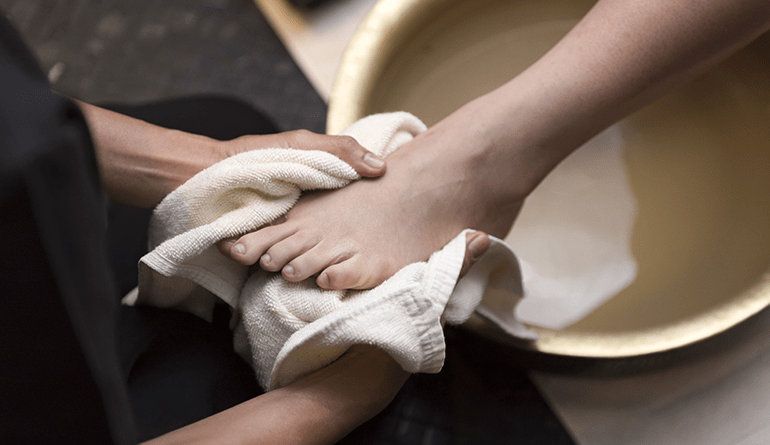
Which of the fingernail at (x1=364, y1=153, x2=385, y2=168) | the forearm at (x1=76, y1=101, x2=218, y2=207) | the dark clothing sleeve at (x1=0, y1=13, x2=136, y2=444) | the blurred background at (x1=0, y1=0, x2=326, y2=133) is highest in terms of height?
the dark clothing sleeve at (x1=0, y1=13, x2=136, y2=444)

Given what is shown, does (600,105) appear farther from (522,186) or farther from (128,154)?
(128,154)

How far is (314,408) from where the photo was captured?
408 mm

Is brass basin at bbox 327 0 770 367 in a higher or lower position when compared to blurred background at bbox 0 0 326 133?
higher

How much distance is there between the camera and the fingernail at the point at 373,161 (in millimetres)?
516

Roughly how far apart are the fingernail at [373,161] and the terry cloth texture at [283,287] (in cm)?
2

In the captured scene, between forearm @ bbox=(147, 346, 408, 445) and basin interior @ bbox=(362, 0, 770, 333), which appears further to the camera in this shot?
basin interior @ bbox=(362, 0, 770, 333)

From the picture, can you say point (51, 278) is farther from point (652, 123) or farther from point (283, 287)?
point (652, 123)

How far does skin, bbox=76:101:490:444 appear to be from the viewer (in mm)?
384

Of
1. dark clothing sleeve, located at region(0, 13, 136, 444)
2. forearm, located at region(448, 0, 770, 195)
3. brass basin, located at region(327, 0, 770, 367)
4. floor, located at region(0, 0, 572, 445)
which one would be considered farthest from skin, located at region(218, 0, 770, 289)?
floor, located at region(0, 0, 572, 445)

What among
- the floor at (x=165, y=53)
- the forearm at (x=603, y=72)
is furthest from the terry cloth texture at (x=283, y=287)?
the floor at (x=165, y=53)

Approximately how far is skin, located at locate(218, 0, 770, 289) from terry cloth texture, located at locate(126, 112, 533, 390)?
2 centimetres

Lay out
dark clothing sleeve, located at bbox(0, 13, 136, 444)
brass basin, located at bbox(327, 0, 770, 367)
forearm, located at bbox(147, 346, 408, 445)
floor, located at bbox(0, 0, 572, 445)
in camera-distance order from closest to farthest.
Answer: dark clothing sleeve, located at bbox(0, 13, 136, 444) < forearm, located at bbox(147, 346, 408, 445) < brass basin, located at bbox(327, 0, 770, 367) < floor, located at bbox(0, 0, 572, 445)

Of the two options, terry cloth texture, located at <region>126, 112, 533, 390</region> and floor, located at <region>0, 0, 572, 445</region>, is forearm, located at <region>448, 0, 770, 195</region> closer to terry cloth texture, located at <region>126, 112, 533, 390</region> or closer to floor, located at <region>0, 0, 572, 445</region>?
terry cloth texture, located at <region>126, 112, 533, 390</region>

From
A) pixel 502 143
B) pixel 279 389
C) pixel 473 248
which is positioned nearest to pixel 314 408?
pixel 279 389
